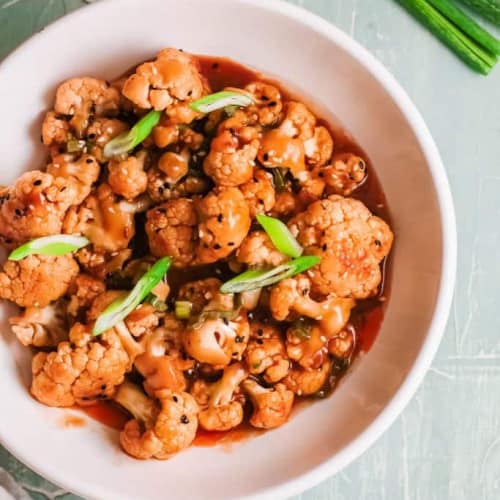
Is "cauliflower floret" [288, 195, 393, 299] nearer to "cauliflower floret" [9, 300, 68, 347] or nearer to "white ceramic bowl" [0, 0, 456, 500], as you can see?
"white ceramic bowl" [0, 0, 456, 500]

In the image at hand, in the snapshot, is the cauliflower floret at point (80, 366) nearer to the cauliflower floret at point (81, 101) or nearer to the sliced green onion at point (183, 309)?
the sliced green onion at point (183, 309)

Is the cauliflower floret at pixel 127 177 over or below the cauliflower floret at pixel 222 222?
over

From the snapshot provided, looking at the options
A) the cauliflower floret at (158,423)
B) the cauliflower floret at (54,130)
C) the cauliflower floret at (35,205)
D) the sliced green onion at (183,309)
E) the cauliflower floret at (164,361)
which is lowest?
the cauliflower floret at (158,423)

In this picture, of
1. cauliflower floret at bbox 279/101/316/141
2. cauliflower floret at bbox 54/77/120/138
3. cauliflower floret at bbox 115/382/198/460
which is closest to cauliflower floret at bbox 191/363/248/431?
cauliflower floret at bbox 115/382/198/460

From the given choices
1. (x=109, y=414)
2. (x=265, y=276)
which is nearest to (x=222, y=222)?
(x=265, y=276)

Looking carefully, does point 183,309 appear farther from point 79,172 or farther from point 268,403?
A: point 79,172

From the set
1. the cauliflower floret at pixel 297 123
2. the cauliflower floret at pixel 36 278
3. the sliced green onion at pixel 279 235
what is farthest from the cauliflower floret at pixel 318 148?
the cauliflower floret at pixel 36 278

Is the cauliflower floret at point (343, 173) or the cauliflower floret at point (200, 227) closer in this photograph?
the cauliflower floret at point (200, 227)
